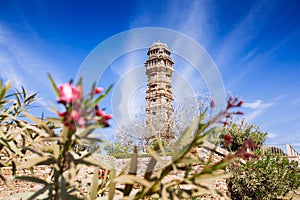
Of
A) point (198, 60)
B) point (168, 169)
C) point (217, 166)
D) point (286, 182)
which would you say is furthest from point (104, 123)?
point (286, 182)

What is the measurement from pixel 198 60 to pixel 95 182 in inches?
34.8

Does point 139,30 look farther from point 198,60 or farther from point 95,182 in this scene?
point 95,182

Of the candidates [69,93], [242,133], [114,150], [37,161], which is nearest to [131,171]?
[37,161]

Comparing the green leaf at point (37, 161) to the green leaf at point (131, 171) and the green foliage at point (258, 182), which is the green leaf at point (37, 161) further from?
the green foliage at point (258, 182)

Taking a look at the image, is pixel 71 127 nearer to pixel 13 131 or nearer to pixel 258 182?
pixel 13 131

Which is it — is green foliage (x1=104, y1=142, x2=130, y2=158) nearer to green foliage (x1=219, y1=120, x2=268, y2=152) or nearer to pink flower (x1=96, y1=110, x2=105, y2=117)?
pink flower (x1=96, y1=110, x2=105, y2=117)

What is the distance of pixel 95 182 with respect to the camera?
1.19 meters

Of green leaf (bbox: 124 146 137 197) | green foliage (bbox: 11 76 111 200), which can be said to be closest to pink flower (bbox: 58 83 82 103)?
green foliage (bbox: 11 76 111 200)

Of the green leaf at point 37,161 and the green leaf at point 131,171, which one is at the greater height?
the green leaf at point 37,161

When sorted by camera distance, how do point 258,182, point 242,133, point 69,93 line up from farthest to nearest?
point 242,133, point 258,182, point 69,93

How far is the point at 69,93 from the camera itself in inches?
25.2

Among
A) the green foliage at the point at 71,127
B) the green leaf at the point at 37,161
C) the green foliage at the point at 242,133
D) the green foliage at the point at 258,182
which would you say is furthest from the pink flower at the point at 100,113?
the green foliage at the point at 242,133

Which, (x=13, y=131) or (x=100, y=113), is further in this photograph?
(x=13, y=131)

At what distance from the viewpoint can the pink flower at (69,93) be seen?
2.10 ft
